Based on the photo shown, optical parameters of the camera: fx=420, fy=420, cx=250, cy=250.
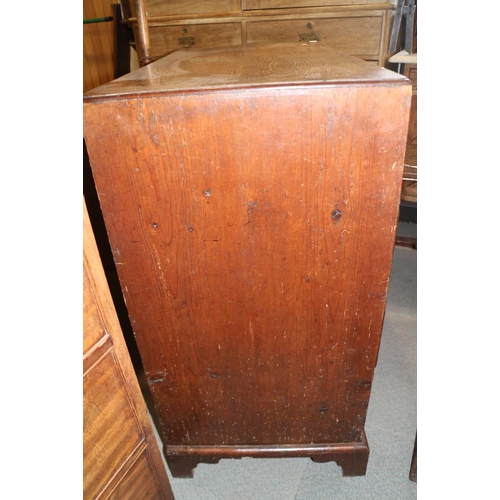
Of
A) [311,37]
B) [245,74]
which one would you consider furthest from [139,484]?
[311,37]

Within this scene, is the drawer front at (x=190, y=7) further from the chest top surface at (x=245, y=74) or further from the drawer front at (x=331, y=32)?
the chest top surface at (x=245, y=74)

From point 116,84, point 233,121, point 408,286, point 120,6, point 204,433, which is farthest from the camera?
point 120,6

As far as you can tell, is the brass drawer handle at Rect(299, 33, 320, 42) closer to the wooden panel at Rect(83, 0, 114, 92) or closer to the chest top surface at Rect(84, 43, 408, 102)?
the chest top surface at Rect(84, 43, 408, 102)

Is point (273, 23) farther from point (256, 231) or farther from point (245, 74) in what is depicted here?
point (256, 231)

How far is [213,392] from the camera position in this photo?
1.09 meters

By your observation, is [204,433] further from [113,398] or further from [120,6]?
[120,6]

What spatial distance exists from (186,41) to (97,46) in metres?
0.97

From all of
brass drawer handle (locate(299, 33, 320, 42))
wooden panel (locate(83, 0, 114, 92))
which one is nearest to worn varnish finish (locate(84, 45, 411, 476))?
brass drawer handle (locate(299, 33, 320, 42))

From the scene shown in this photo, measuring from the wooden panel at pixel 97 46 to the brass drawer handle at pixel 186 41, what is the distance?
2.76 feet

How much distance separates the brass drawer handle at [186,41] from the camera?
2.38 m

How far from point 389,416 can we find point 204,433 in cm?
67

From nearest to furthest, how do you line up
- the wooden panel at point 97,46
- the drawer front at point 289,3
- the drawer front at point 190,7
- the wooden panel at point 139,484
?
1. the wooden panel at point 139,484
2. the drawer front at point 289,3
3. the drawer front at point 190,7
4. the wooden panel at point 97,46

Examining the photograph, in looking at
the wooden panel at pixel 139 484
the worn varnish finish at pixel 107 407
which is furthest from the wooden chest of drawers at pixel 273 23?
the wooden panel at pixel 139 484

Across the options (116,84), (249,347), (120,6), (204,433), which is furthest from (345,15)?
(204,433)
